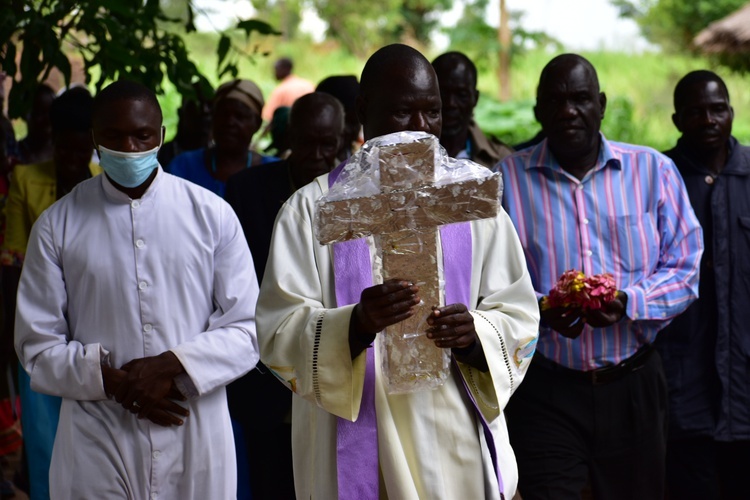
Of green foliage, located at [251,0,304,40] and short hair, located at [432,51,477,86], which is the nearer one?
short hair, located at [432,51,477,86]

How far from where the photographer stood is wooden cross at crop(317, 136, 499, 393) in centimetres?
355

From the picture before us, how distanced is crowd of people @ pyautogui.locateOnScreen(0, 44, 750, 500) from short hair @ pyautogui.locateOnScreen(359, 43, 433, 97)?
0.04 ft

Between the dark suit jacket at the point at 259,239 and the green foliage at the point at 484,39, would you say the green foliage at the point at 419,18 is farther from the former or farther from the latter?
the dark suit jacket at the point at 259,239

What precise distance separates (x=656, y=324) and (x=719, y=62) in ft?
46.7

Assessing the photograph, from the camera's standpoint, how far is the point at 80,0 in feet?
22.0

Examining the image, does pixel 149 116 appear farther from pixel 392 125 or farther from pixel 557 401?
pixel 557 401

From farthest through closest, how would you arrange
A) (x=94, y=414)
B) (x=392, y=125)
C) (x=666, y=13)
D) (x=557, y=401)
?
(x=666, y=13)
(x=557, y=401)
(x=94, y=414)
(x=392, y=125)

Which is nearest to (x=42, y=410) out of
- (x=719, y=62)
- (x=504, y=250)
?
(x=504, y=250)

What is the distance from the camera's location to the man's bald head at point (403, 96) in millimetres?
3904

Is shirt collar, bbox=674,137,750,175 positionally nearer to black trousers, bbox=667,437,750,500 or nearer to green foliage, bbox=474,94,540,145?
black trousers, bbox=667,437,750,500

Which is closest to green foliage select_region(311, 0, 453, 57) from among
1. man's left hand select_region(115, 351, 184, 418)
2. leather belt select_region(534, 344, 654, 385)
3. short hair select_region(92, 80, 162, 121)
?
leather belt select_region(534, 344, 654, 385)

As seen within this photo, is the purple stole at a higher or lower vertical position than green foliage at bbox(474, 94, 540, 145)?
lower

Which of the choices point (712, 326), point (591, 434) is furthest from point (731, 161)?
point (591, 434)

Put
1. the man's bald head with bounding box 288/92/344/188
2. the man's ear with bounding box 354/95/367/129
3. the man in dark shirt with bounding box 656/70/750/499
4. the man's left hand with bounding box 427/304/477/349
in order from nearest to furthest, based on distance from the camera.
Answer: the man's left hand with bounding box 427/304/477/349 → the man's ear with bounding box 354/95/367/129 → the man's bald head with bounding box 288/92/344/188 → the man in dark shirt with bounding box 656/70/750/499
